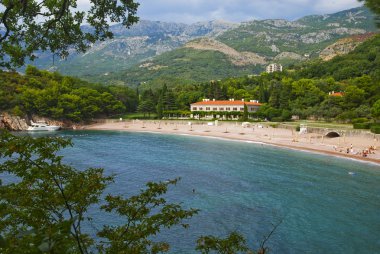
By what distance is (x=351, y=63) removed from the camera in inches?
5054

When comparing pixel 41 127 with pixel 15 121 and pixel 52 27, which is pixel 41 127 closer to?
pixel 15 121

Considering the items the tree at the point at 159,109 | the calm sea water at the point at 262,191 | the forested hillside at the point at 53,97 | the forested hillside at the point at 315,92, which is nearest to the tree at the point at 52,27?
the calm sea water at the point at 262,191

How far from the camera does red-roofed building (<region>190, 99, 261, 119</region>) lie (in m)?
102

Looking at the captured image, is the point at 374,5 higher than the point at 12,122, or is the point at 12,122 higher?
the point at 374,5

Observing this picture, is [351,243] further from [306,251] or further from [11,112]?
[11,112]

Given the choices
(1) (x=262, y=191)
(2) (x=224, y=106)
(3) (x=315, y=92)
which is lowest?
(1) (x=262, y=191)

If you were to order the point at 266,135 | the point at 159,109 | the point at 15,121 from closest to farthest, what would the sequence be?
the point at 266,135 → the point at 15,121 → the point at 159,109

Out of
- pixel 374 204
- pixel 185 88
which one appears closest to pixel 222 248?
pixel 374 204

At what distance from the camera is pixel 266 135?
A: 71500 millimetres

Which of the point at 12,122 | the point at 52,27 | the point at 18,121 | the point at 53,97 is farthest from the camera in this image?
the point at 53,97

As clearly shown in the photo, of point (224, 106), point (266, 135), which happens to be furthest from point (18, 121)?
point (266, 135)

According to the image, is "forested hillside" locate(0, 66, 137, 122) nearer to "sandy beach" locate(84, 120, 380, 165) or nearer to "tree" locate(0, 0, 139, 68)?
"sandy beach" locate(84, 120, 380, 165)

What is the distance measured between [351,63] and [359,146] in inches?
3421

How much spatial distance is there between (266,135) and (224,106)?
3476 centimetres
